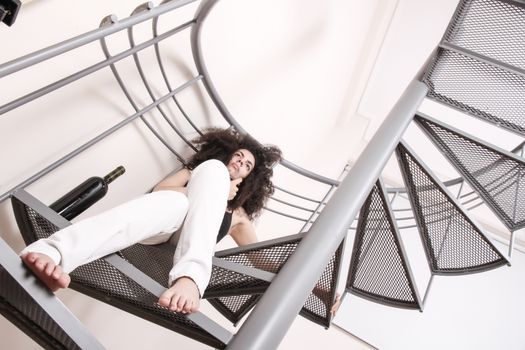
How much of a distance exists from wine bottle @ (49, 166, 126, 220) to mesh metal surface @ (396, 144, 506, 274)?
1.13 meters

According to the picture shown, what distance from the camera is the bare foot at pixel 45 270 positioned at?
83cm

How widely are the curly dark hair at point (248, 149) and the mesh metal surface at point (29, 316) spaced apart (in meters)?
0.90

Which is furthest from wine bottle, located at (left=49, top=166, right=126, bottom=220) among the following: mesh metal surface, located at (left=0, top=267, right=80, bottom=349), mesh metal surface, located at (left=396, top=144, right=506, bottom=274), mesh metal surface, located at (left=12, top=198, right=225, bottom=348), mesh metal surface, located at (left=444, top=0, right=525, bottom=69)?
mesh metal surface, located at (left=444, top=0, right=525, bottom=69)

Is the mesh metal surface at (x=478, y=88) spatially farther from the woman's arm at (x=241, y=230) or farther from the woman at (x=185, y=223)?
the woman's arm at (x=241, y=230)

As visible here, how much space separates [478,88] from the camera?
5.33ft

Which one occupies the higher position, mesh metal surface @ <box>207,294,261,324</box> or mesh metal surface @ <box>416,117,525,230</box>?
mesh metal surface @ <box>416,117,525,230</box>

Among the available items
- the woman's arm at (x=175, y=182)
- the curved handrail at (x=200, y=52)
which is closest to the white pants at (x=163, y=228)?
the woman's arm at (x=175, y=182)

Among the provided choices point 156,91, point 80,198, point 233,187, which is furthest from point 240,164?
point 80,198

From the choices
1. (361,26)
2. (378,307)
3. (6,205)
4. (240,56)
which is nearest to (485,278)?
(378,307)

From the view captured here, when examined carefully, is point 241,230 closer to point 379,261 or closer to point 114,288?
point 379,261

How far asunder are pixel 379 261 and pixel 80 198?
1.25 metres

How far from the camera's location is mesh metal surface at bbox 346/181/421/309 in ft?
5.26

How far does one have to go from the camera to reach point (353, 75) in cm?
432

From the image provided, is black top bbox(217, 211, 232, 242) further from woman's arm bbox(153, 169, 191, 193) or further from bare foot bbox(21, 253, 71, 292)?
bare foot bbox(21, 253, 71, 292)
